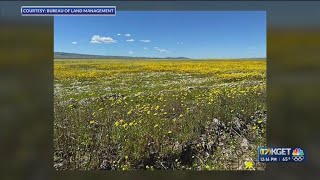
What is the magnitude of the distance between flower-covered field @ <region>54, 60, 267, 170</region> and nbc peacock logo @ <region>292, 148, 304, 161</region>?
0.35 metres

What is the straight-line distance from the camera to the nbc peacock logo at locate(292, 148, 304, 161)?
13.1ft

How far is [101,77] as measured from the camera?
4.21m

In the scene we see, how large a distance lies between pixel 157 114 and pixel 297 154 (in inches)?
53.7

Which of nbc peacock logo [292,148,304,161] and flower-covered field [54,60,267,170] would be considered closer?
nbc peacock logo [292,148,304,161]

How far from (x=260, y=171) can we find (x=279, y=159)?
0.21m

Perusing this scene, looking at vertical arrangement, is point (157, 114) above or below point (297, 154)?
above

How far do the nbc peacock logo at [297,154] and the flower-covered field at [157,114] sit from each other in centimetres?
35

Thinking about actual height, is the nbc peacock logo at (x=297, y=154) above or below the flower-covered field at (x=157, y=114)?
below

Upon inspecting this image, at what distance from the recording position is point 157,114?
4.24 metres

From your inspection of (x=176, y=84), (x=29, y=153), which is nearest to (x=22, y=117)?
(x=29, y=153)

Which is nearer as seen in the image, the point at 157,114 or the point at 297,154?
the point at 297,154

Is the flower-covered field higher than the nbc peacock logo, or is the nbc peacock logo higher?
the flower-covered field

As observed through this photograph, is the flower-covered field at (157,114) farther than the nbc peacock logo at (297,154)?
Yes

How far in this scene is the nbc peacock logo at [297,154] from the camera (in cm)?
400
